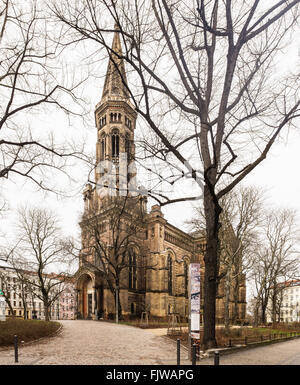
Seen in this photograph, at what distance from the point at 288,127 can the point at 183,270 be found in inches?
1511

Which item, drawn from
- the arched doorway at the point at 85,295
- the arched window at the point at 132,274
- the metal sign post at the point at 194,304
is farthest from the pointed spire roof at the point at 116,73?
the arched window at the point at 132,274

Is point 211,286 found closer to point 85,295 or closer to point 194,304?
point 194,304

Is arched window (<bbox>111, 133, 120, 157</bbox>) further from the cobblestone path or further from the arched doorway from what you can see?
the cobblestone path

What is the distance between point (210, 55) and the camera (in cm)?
1075

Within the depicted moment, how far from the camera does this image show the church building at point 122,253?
103 ft

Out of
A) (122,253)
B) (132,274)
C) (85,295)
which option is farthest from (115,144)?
(85,295)

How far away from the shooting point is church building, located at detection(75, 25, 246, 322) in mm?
31484

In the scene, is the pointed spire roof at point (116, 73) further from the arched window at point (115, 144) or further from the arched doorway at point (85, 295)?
the arched window at point (115, 144)

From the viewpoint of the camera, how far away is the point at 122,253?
99.9 ft

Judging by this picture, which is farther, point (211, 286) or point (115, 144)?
point (115, 144)

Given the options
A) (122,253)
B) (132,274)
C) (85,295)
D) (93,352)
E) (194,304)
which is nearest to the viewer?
(194,304)

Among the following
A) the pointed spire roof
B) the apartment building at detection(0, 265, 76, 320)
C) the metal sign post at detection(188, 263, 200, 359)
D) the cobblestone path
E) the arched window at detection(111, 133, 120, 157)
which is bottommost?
the apartment building at detection(0, 265, 76, 320)

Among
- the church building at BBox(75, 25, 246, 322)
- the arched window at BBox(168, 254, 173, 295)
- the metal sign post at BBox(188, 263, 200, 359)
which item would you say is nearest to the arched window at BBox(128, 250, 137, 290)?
the church building at BBox(75, 25, 246, 322)
